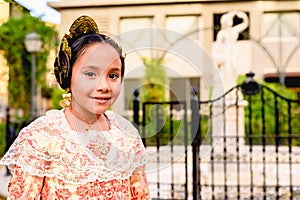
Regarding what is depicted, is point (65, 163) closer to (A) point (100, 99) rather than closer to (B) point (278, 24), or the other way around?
(A) point (100, 99)

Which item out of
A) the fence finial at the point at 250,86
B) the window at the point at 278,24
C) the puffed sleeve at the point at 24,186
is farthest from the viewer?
the window at the point at 278,24

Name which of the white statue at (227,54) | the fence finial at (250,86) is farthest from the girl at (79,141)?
the white statue at (227,54)

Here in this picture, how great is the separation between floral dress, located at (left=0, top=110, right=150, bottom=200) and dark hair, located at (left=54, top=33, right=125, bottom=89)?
0.41 feet

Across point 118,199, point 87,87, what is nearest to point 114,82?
point 87,87

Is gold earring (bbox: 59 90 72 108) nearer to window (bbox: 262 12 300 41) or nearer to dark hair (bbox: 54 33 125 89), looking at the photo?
dark hair (bbox: 54 33 125 89)

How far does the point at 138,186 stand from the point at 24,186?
1.16ft

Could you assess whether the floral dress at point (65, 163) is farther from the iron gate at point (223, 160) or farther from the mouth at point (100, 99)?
the iron gate at point (223, 160)

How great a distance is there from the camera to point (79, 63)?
4.54ft

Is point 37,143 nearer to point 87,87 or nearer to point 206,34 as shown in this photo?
point 87,87

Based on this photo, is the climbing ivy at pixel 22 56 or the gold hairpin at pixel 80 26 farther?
the climbing ivy at pixel 22 56

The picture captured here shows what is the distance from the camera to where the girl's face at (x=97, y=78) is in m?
1.36

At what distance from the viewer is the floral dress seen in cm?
135

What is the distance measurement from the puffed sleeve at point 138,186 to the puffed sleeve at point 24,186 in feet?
0.94

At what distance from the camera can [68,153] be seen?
137cm
